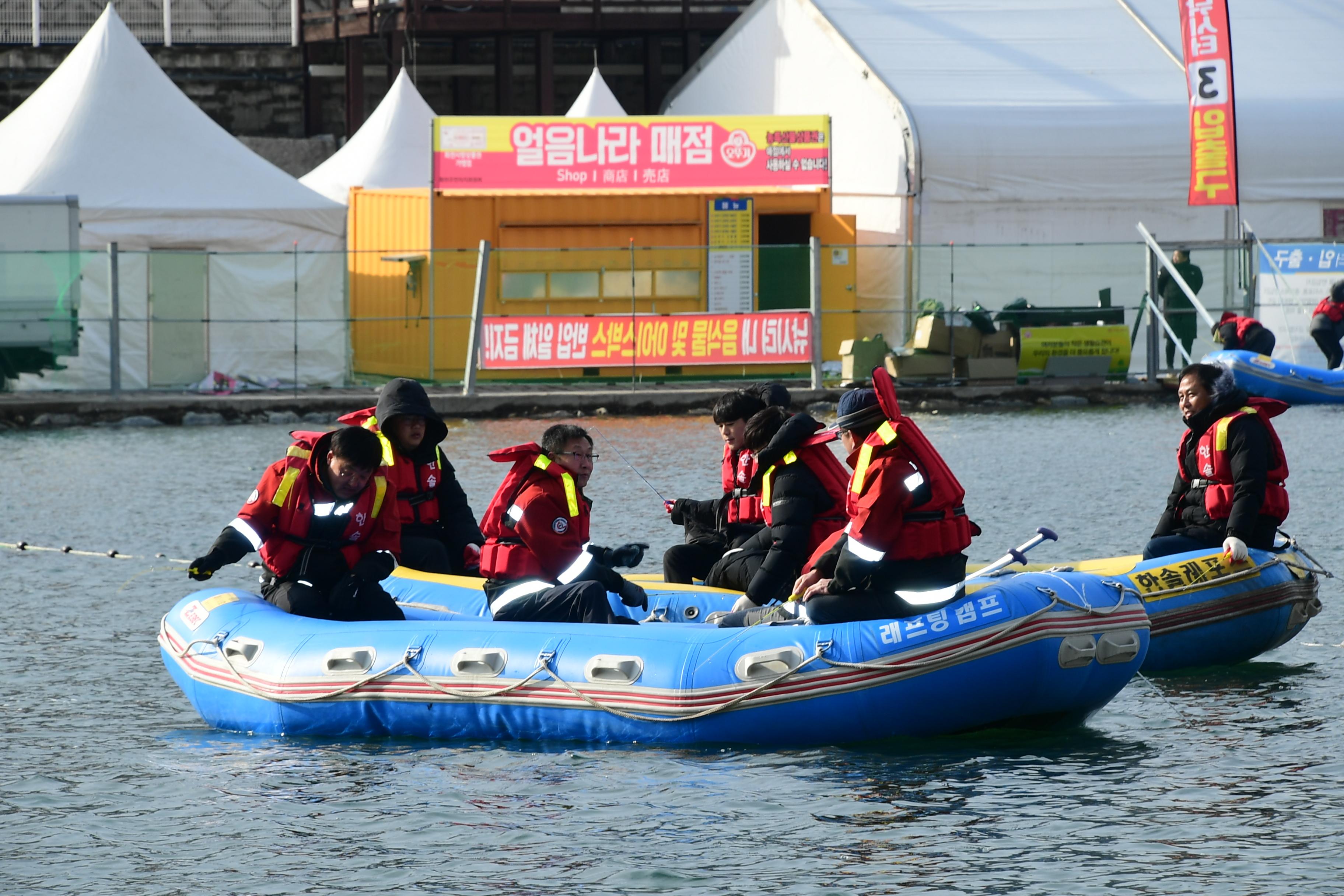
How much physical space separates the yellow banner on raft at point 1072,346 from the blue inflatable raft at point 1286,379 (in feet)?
5.82

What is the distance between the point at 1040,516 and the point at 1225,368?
16.3 ft

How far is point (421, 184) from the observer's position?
1288 inches

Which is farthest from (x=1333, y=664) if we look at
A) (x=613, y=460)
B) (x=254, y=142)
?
(x=254, y=142)

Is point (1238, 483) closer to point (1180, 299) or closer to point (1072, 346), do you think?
point (1072, 346)

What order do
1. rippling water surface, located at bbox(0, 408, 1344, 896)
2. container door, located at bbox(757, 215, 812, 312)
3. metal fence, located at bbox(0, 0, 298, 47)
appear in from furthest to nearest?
metal fence, located at bbox(0, 0, 298, 47) → container door, located at bbox(757, 215, 812, 312) → rippling water surface, located at bbox(0, 408, 1344, 896)

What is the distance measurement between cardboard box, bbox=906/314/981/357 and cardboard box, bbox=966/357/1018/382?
0.16 metres

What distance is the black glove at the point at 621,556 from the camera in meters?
9.38

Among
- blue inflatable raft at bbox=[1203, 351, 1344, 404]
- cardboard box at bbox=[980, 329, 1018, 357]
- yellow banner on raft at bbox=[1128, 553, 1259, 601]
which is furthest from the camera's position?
cardboard box at bbox=[980, 329, 1018, 357]

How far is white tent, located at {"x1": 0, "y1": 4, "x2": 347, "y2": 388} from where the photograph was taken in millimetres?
24609

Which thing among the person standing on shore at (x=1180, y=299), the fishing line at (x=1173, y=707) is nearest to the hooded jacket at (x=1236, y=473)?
the fishing line at (x=1173, y=707)

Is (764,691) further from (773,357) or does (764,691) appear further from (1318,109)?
(1318,109)

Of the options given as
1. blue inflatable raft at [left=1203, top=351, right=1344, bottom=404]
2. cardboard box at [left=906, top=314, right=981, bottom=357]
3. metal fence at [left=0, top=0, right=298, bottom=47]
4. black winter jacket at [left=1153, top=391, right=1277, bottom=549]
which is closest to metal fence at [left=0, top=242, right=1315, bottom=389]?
cardboard box at [left=906, top=314, right=981, bottom=357]

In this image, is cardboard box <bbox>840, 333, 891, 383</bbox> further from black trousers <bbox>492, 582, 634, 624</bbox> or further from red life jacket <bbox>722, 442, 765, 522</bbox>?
black trousers <bbox>492, 582, 634, 624</bbox>

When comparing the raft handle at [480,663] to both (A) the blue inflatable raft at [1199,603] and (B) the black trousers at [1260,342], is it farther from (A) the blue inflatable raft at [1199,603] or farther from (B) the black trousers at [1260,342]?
(B) the black trousers at [1260,342]
